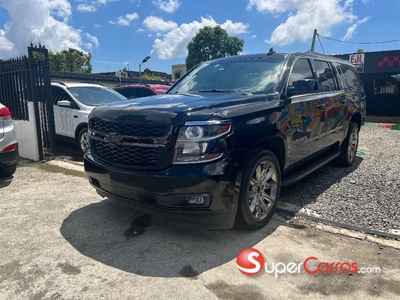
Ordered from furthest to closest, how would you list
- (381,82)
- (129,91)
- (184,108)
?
(381,82), (129,91), (184,108)

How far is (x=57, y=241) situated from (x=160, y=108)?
170 centimetres

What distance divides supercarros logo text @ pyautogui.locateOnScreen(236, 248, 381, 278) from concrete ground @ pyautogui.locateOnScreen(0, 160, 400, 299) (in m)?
0.02

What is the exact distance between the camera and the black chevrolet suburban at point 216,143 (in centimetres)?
279

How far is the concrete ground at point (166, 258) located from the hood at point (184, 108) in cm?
123

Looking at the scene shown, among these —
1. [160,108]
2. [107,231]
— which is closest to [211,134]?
[160,108]

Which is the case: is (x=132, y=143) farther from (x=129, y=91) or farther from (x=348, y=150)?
(x=129, y=91)

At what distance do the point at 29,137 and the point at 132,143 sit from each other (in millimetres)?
4817

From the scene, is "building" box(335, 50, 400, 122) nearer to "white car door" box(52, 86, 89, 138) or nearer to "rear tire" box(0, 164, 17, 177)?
"white car door" box(52, 86, 89, 138)

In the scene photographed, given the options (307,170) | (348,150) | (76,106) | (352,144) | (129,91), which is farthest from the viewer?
(129,91)

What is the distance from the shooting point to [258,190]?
3.32m

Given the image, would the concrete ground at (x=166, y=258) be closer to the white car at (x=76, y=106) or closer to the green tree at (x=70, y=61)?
the white car at (x=76, y=106)

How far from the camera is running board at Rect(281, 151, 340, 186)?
3923mm

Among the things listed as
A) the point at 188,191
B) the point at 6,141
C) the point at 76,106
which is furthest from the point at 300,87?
the point at 76,106

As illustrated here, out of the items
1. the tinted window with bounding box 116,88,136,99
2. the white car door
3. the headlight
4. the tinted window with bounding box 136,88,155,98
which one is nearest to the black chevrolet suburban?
the headlight
